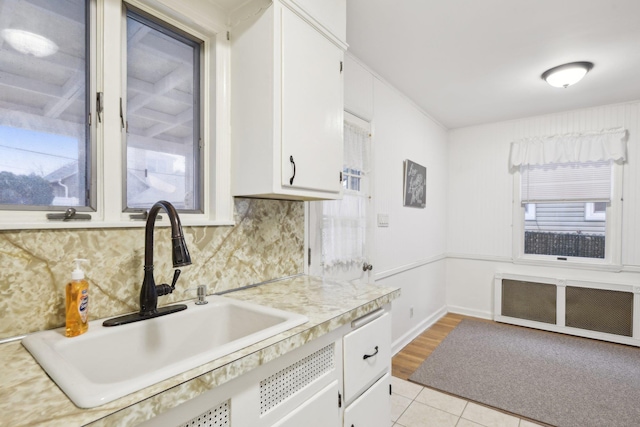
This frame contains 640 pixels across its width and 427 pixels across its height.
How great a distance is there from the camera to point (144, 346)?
1.08m

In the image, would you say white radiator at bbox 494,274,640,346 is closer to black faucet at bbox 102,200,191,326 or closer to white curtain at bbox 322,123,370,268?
white curtain at bbox 322,123,370,268

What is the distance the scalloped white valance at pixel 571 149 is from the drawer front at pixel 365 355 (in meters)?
3.41

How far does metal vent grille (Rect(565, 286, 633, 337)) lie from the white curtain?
270cm

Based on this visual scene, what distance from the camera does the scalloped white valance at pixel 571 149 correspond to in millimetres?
3373

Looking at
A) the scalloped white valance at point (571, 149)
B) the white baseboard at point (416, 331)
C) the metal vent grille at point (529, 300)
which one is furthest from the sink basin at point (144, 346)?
the scalloped white valance at point (571, 149)

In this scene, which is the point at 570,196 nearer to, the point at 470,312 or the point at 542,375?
the point at 470,312

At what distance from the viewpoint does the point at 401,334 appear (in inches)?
123

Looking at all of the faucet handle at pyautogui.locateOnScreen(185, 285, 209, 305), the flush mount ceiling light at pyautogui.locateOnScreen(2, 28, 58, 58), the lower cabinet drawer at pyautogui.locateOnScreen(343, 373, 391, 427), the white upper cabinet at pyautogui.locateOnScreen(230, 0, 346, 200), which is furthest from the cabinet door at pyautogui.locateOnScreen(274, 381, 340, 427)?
the flush mount ceiling light at pyautogui.locateOnScreen(2, 28, 58, 58)

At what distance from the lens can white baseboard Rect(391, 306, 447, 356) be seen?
304 centimetres

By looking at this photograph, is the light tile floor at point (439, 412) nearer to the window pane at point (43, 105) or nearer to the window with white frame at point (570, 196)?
the window pane at point (43, 105)

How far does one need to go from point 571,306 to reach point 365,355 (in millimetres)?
3411

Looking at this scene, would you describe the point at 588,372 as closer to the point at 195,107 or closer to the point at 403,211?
the point at 403,211

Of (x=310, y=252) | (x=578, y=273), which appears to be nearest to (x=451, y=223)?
(x=578, y=273)

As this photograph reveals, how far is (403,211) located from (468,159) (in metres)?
1.75
